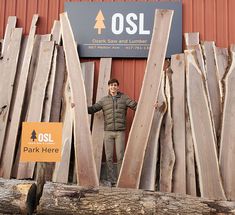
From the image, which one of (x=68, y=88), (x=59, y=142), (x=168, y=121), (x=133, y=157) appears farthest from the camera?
(x=68, y=88)

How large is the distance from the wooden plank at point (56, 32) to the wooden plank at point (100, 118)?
867 mm

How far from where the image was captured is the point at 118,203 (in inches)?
140

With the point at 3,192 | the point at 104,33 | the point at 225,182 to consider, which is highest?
the point at 104,33

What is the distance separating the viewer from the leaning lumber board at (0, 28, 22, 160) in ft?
17.2

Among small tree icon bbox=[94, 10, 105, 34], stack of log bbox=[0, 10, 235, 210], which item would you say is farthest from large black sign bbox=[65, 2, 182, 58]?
stack of log bbox=[0, 10, 235, 210]

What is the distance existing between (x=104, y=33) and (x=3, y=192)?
3308 millimetres

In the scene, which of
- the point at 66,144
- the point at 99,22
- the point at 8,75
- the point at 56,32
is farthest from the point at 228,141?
the point at 8,75

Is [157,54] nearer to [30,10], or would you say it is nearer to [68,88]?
[68,88]

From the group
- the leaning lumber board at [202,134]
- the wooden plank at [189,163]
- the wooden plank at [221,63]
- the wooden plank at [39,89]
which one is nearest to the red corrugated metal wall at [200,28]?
the wooden plank at [221,63]

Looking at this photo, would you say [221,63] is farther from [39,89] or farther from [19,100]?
[19,100]

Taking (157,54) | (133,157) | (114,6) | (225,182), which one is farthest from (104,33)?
(225,182)

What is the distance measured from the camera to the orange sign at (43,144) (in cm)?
355

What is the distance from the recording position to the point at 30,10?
6121mm

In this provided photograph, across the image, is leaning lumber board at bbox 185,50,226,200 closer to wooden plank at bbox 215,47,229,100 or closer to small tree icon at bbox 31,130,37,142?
wooden plank at bbox 215,47,229,100
